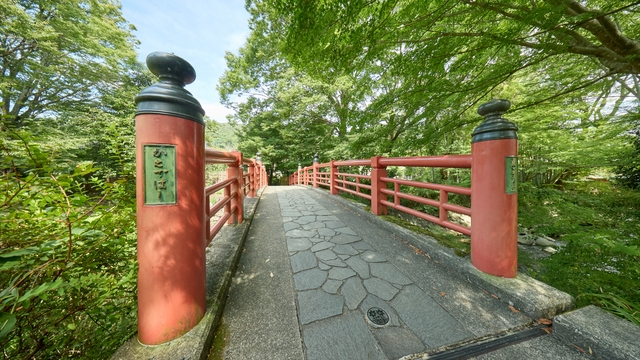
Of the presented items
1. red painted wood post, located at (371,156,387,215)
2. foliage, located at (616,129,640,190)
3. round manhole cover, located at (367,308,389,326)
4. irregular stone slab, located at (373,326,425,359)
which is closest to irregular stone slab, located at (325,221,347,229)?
red painted wood post, located at (371,156,387,215)

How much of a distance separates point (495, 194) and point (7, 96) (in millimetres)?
15784

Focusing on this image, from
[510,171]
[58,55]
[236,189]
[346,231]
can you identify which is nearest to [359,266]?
[346,231]

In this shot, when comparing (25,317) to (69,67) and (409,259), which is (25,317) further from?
(69,67)

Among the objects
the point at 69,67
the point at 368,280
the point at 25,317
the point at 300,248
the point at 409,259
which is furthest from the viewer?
the point at 69,67

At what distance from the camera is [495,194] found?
1.57m

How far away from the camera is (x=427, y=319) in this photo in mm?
1354

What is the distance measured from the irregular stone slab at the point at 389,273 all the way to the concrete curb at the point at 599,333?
864 millimetres

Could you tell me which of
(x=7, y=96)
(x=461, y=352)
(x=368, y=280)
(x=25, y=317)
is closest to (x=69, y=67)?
(x=7, y=96)

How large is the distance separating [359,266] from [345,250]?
0.37 meters

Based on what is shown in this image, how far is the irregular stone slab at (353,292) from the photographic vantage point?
Result: 4.91ft

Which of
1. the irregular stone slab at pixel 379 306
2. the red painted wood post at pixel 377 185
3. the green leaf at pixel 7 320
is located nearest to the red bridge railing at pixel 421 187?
the red painted wood post at pixel 377 185

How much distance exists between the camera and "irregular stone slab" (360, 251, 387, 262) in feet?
7.01

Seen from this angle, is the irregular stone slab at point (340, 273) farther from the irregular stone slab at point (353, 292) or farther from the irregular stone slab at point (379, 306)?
the irregular stone slab at point (379, 306)

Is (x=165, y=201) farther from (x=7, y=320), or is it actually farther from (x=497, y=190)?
(x=497, y=190)
